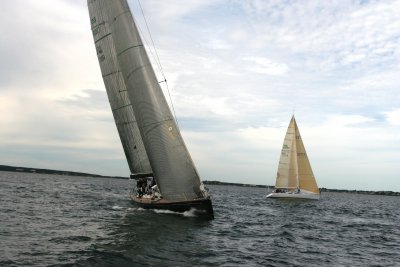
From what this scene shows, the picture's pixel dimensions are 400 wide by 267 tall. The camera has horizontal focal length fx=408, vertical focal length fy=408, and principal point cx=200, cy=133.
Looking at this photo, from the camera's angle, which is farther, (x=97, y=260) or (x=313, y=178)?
(x=313, y=178)

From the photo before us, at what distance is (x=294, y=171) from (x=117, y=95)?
1326 inches

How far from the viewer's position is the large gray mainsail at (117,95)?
109 ft

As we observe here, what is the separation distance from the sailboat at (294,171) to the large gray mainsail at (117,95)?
102ft

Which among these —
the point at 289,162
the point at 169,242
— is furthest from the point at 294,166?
the point at 169,242

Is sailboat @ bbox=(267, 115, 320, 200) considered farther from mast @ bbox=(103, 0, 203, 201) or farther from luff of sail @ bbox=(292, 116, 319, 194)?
mast @ bbox=(103, 0, 203, 201)

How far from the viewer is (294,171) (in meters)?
59.1

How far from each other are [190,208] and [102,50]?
1611 cm

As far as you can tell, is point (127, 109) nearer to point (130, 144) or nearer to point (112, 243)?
point (130, 144)

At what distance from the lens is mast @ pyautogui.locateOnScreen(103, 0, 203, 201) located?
2630 cm

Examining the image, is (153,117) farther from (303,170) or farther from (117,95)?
(303,170)

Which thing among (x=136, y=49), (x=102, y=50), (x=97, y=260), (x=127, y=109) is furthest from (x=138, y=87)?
(x=97, y=260)

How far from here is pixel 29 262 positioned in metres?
14.4

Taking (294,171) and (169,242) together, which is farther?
(294,171)

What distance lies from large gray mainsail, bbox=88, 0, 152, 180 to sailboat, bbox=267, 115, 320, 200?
3123 centimetres
